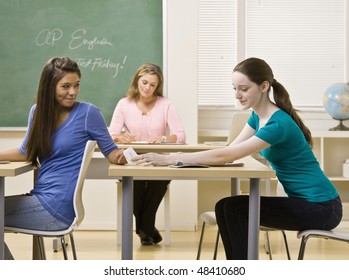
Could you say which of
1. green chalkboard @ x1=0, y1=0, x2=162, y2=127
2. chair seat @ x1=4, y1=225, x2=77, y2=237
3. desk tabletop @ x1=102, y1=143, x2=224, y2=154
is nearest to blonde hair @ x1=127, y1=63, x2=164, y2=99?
green chalkboard @ x1=0, y1=0, x2=162, y2=127

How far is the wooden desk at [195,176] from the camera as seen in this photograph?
2.78 m

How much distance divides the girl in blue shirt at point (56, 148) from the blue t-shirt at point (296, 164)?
2.24 ft

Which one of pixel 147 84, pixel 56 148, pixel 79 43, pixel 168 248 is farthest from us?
pixel 79 43

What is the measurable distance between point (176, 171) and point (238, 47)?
390cm

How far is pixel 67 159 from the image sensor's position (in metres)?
3.26

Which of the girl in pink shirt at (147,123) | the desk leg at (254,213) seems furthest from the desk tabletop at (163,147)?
the desk leg at (254,213)

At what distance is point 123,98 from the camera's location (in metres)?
5.66

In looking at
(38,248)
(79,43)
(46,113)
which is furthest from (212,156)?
(79,43)

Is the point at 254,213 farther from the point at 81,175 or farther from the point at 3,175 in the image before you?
the point at 3,175

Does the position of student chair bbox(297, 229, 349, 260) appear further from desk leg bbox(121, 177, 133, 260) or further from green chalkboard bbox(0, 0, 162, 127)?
green chalkboard bbox(0, 0, 162, 127)

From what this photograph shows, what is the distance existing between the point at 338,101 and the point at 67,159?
3.45 meters

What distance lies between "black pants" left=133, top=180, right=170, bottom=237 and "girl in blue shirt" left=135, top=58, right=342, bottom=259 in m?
2.25

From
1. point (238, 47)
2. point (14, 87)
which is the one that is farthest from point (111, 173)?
point (238, 47)

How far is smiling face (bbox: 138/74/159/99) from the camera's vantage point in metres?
5.37
